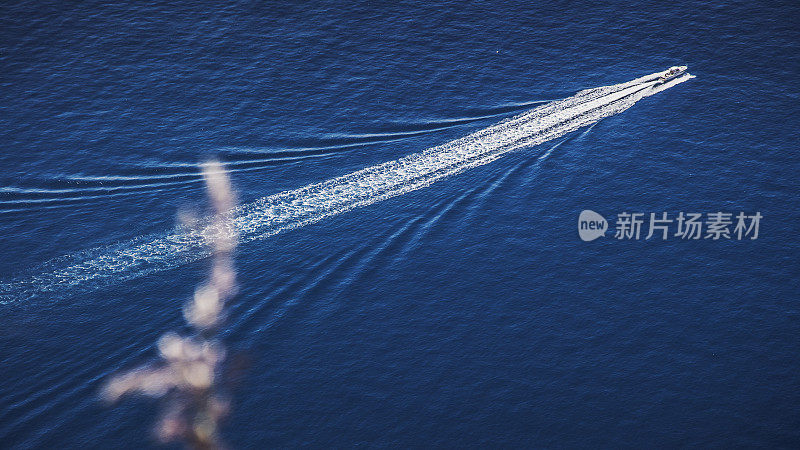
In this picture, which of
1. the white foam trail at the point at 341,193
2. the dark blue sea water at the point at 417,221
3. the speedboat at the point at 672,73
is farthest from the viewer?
the speedboat at the point at 672,73

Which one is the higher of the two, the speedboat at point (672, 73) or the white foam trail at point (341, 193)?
the speedboat at point (672, 73)

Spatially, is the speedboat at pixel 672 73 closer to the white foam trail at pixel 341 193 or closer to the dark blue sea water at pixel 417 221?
the white foam trail at pixel 341 193

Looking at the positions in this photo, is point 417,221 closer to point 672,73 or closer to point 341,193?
point 341,193

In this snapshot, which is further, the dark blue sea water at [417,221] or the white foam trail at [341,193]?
the white foam trail at [341,193]

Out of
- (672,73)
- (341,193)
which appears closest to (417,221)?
(341,193)

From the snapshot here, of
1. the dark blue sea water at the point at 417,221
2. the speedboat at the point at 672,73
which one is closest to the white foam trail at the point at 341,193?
the speedboat at the point at 672,73

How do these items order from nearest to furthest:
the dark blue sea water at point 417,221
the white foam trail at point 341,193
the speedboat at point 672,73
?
the dark blue sea water at point 417,221 → the white foam trail at point 341,193 → the speedboat at point 672,73
